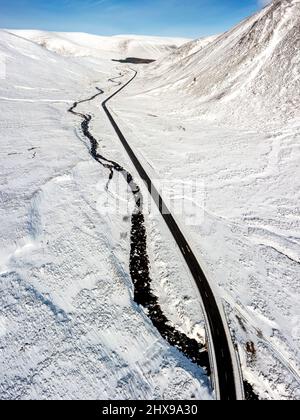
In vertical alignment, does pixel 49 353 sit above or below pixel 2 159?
below

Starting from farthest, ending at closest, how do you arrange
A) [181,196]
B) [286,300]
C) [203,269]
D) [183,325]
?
1. [181,196]
2. [203,269]
3. [286,300]
4. [183,325]

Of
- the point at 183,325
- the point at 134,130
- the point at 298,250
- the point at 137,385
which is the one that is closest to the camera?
the point at 137,385

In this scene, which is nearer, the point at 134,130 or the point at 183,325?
the point at 183,325

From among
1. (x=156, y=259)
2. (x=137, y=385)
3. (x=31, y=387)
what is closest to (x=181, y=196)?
(x=156, y=259)

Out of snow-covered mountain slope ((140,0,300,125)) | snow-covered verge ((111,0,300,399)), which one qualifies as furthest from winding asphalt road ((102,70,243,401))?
snow-covered mountain slope ((140,0,300,125))

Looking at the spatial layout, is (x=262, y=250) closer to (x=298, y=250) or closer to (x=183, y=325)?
(x=298, y=250)

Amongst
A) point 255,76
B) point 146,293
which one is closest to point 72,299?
point 146,293

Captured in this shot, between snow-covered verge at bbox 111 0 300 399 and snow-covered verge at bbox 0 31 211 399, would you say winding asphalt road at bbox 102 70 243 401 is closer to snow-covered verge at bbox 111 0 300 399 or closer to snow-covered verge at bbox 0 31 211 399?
snow-covered verge at bbox 111 0 300 399
